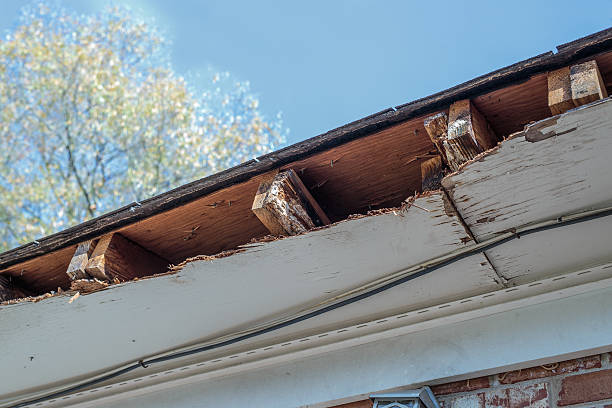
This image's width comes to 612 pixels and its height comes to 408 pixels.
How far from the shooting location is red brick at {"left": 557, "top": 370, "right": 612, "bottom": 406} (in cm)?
174

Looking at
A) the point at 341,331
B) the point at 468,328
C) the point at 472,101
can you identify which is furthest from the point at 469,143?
the point at 341,331

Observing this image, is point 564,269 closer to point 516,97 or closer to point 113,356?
point 516,97

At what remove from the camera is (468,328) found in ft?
6.67

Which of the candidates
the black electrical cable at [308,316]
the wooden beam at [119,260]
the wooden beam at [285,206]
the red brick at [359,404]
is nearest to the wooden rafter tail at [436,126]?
the black electrical cable at [308,316]

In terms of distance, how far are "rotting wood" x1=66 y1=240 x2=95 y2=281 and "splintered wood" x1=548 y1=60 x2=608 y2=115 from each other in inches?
60.1

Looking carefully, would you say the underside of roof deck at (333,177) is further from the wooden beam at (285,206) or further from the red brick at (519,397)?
the red brick at (519,397)

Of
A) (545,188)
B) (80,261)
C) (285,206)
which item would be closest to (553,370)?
(545,188)

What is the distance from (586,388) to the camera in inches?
69.3

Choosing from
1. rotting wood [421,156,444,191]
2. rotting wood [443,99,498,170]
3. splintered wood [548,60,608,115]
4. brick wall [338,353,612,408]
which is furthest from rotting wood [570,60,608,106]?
brick wall [338,353,612,408]

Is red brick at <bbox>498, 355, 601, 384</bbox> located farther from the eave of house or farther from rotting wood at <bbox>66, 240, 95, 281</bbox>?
rotting wood at <bbox>66, 240, 95, 281</bbox>

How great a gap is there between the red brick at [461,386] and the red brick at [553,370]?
0.18ft

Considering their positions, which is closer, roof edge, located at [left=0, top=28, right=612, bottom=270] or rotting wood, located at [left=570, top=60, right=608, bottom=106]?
rotting wood, located at [left=570, top=60, right=608, bottom=106]

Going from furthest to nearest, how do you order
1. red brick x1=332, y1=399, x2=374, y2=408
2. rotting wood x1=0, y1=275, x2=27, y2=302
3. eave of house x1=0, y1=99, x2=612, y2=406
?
rotting wood x1=0, y1=275, x2=27, y2=302, red brick x1=332, y1=399, x2=374, y2=408, eave of house x1=0, y1=99, x2=612, y2=406

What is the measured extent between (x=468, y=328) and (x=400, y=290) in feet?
0.79
